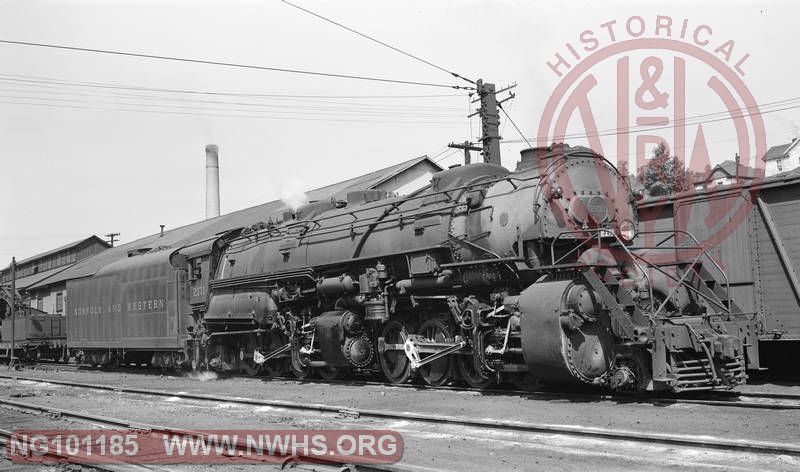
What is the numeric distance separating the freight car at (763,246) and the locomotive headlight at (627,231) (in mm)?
2376

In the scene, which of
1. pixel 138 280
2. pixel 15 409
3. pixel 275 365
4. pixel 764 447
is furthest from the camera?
pixel 138 280

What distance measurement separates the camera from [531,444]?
7.42 m

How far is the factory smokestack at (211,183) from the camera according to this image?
5097cm

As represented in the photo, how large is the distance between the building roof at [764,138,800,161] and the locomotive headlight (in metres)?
62.9

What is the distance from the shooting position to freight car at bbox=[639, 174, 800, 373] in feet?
39.0

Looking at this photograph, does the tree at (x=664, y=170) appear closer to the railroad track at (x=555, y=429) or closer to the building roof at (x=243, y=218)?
the building roof at (x=243, y=218)

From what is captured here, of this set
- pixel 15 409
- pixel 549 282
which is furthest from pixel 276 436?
pixel 15 409

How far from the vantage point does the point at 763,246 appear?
1232 centimetres

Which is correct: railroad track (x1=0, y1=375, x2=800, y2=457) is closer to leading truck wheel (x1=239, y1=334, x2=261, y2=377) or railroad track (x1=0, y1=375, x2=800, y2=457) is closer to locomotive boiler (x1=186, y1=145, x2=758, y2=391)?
locomotive boiler (x1=186, y1=145, x2=758, y2=391)

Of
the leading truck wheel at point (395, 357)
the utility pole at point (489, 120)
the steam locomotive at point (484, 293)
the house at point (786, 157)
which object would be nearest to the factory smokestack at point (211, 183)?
the utility pole at point (489, 120)

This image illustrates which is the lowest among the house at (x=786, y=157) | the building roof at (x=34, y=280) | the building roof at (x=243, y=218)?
the building roof at (x=34, y=280)

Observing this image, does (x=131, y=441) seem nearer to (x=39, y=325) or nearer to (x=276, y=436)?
(x=276, y=436)

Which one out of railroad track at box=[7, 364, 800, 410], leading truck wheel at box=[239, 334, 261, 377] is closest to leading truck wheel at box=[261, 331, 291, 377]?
leading truck wheel at box=[239, 334, 261, 377]

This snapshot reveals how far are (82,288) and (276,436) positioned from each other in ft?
63.2
